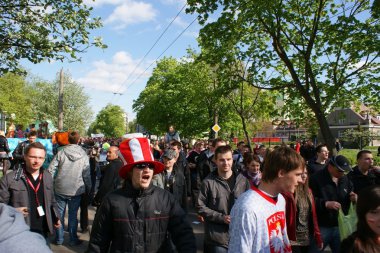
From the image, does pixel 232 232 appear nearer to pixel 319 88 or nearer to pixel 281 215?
pixel 281 215

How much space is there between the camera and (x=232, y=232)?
2475 millimetres

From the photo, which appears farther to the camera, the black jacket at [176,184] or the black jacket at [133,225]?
the black jacket at [176,184]

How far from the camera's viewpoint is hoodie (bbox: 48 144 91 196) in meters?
6.23

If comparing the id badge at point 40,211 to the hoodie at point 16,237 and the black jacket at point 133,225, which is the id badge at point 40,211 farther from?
the hoodie at point 16,237

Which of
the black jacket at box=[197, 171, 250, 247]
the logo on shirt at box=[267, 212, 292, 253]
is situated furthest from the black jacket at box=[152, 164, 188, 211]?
the logo on shirt at box=[267, 212, 292, 253]

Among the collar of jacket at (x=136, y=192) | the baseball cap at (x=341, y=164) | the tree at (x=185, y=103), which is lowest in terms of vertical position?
the collar of jacket at (x=136, y=192)

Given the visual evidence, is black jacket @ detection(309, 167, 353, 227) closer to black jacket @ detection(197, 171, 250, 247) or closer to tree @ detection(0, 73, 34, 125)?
black jacket @ detection(197, 171, 250, 247)

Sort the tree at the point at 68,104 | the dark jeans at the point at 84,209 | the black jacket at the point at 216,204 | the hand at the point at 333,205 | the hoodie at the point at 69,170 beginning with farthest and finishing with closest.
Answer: the tree at the point at 68,104 < the dark jeans at the point at 84,209 < the hoodie at the point at 69,170 < the hand at the point at 333,205 < the black jacket at the point at 216,204

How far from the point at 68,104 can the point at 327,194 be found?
46133mm

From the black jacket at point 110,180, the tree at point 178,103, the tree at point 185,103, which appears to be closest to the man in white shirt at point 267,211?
the black jacket at point 110,180

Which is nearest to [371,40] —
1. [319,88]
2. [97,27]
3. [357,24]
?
[357,24]

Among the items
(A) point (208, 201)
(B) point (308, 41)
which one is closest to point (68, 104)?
(B) point (308, 41)

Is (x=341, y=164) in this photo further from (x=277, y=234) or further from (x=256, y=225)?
(x=256, y=225)

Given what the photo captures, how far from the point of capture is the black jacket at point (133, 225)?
→ 263cm
